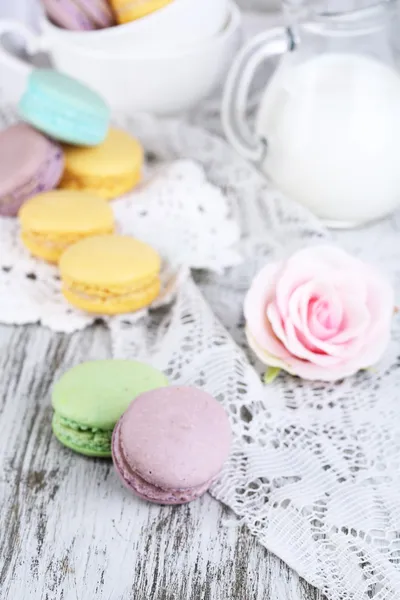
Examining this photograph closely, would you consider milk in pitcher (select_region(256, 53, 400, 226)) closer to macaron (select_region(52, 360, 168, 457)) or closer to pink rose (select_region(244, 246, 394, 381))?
pink rose (select_region(244, 246, 394, 381))

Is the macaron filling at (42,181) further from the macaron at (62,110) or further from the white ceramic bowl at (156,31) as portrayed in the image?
the white ceramic bowl at (156,31)

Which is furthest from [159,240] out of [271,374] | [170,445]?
[170,445]

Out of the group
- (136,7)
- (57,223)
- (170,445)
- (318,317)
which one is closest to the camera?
(170,445)

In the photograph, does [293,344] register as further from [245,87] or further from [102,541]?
[245,87]

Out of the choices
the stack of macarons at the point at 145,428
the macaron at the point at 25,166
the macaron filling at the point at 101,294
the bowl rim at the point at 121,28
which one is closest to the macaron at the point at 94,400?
the stack of macarons at the point at 145,428

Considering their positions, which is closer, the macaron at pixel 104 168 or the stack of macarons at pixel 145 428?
the stack of macarons at pixel 145 428

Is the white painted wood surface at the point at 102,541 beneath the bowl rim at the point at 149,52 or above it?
beneath

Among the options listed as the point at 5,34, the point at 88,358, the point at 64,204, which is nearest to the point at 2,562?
the point at 88,358

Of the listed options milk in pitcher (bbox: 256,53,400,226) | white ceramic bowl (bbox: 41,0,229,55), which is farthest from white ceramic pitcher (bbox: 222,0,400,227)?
white ceramic bowl (bbox: 41,0,229,55)
